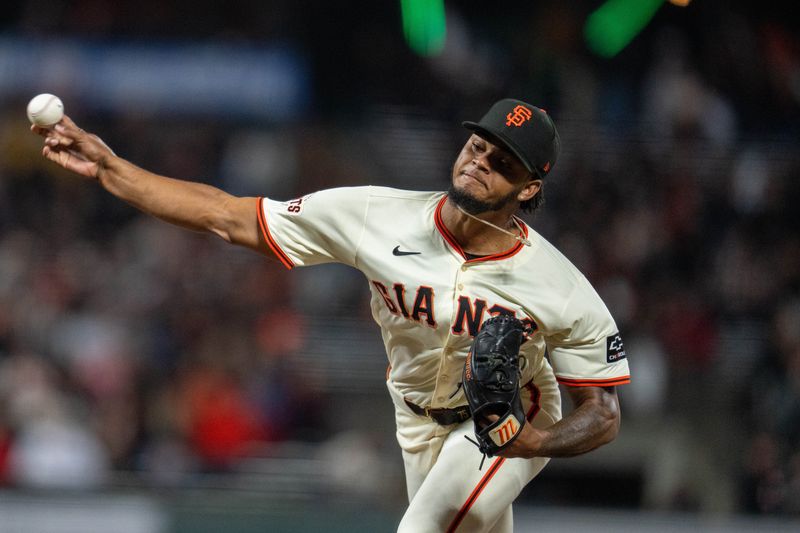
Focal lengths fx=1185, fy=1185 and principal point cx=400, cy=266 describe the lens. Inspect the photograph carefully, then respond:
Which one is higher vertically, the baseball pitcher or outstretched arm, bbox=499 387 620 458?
the baseball pitcher

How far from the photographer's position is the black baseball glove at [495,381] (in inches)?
154

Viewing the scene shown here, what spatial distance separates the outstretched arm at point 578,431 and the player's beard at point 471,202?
29.1 inches

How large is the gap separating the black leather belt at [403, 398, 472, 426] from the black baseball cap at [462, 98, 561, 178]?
0.96 metres

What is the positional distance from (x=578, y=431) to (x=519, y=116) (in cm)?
114

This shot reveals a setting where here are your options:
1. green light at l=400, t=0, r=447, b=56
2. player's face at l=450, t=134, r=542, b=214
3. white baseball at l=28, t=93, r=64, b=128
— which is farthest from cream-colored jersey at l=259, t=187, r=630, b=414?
white baseball at l=28, t=93, r=64, b=128

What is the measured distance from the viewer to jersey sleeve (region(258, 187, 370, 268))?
14.2 feet

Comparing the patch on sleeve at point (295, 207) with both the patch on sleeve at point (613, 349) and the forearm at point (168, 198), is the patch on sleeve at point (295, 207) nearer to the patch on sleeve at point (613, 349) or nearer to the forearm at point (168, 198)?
the forearm at point (168, 198)

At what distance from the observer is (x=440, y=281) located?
14.1 ft

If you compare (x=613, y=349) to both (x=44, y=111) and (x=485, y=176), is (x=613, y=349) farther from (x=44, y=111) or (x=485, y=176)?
(x=44, y=111)

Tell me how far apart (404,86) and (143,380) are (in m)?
4.02

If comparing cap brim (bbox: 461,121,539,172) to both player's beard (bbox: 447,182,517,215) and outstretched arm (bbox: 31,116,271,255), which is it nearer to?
player's beard (bbox: 447,182,517,215)

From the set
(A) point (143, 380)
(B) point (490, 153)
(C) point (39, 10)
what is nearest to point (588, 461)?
(A) point (143, 380)

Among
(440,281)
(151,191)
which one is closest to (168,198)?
(151,191)

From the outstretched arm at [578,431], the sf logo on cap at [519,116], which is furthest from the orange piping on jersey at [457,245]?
the outstretched arm at [578,431]
